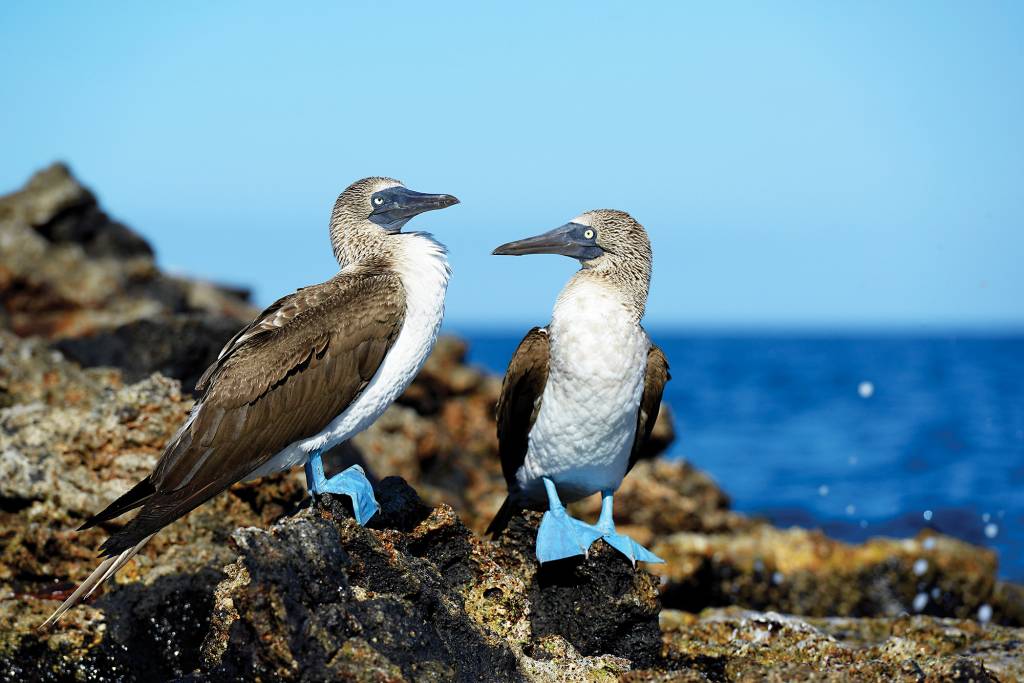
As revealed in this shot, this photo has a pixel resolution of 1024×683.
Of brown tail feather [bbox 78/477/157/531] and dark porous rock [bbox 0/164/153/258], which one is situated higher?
dark porous rock [bbox 0/164/153/258]

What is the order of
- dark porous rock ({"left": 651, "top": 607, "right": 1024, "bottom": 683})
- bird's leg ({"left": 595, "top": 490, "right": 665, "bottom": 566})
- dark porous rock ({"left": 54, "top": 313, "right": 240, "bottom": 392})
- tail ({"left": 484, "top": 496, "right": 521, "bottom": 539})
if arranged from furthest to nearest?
1. dark porous rock ({"left": 54, "top": 313, "right": 240, "bottom": 392})
2. tail ({"left": 484, "top": 496, "right": 521, "bottom": 539})
3. bird's leg ({"left": 595, "top": 490, "right": 665, "bottom": 566})
4. dark porous rock ({"left": 651, "top": 607, "right": 1024, "bottom": 683})

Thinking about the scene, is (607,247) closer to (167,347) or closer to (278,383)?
(278,383)

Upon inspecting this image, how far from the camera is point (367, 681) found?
4.03 m

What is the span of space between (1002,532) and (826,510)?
3337mm

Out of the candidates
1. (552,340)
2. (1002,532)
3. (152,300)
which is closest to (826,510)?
(1002,532)

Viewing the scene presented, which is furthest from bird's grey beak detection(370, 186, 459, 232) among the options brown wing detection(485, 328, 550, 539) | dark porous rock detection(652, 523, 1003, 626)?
dark porous rock detection(652, 523, 1003, 626)

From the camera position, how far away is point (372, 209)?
6078mm

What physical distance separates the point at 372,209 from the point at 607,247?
4.17ft

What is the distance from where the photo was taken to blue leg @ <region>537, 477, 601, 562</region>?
214 inches

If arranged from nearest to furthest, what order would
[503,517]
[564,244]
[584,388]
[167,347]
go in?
[584,388] → [564,244] → [503,517] → [167,347]

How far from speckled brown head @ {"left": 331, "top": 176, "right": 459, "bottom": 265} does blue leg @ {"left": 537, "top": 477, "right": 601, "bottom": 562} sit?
1.70 meters

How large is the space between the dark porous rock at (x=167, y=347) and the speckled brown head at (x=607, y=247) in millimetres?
3457

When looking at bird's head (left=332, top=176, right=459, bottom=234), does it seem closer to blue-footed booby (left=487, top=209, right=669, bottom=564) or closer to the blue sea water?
blue-footed booby (left=487, top=209, right=669, bottom=564)

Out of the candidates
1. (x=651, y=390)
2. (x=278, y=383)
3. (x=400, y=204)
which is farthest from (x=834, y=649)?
(x=400, y=204)
